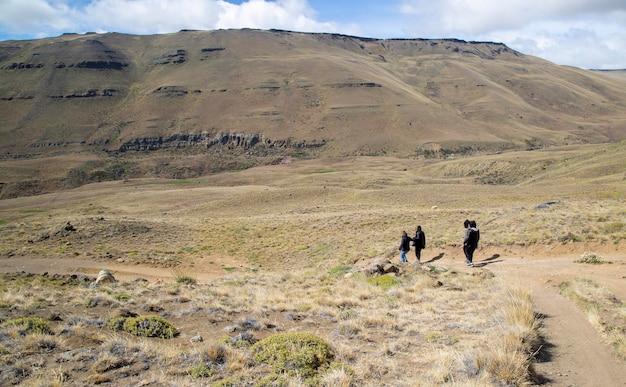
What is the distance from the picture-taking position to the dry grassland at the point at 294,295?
21.0 feet

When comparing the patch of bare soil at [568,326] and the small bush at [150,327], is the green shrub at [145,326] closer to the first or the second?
the small bush at [150,327]

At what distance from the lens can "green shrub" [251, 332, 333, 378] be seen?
21.0 feet

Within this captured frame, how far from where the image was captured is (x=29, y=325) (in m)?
7.93

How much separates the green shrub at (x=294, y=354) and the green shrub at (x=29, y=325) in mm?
4173

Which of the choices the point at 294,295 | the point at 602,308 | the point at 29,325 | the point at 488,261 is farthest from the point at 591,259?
the point at 29,325

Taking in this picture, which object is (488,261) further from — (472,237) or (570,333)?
(570,333)

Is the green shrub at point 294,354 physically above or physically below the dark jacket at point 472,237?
below

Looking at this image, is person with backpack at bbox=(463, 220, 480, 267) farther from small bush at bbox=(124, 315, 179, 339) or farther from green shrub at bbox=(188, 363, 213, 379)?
green shrub at bbox=(188, 363, 213, 379)

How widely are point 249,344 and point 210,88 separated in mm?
142342

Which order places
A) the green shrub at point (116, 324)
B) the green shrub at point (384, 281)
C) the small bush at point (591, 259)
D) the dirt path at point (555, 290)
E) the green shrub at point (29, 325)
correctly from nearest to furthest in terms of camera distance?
the dirt path at point (555, 290)
the green shrub at point (29, 325)
the green shrub at point (116, 324)
the green shrub at point (384, 281)
the small bush at point (591, 259)

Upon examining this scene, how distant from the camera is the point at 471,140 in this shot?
11125 cm

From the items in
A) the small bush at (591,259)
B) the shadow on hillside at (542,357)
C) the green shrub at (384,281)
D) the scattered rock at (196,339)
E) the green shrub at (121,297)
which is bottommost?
the green shrub at (121,297)

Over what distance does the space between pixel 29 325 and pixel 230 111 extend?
12577cm

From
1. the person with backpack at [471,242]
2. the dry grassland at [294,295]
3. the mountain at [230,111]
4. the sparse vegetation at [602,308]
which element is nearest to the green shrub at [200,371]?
the dry grassland at [294,295]
